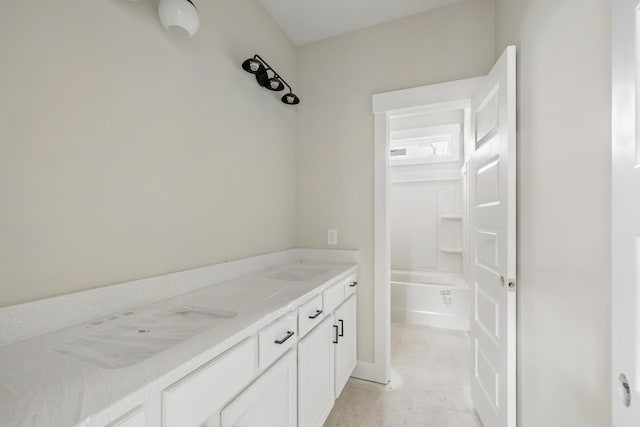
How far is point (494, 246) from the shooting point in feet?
4.96

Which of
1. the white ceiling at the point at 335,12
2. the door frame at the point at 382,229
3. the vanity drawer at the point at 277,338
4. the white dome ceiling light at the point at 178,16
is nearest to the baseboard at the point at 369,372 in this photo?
the door frame at the point at 382,229

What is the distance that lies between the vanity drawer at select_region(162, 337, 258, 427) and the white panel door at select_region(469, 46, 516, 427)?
125cm

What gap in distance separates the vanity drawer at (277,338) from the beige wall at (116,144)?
592 mm

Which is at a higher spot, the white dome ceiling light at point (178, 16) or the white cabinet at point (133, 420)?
the white dome ceiling light at point (178, 16)

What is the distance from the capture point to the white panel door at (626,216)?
61 centimetres

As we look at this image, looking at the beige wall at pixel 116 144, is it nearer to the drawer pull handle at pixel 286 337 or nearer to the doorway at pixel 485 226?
the drawer pull handle at pixel 286 337

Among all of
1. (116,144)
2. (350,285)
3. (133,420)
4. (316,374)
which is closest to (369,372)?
(350,285)

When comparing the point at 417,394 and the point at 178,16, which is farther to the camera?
the point at 417,394

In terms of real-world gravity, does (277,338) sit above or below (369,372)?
above

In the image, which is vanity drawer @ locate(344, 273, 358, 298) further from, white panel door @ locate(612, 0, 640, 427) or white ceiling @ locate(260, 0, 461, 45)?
white ceiling @ locate(260, 0, 461, 45)

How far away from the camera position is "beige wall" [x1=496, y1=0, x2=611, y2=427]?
31.9 inches

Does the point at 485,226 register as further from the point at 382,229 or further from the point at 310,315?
the point at 310,315

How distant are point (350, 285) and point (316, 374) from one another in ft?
2.29

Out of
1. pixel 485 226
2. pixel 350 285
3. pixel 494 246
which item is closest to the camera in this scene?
pixel 494 246
